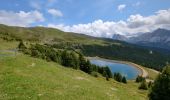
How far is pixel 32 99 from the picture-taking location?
25.4 meters

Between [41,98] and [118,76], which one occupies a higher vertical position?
[41,98]

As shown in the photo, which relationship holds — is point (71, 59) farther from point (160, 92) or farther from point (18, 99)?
point (18, 99)

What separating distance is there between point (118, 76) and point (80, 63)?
3163 cm

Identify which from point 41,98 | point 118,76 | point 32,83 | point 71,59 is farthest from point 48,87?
point 118,76

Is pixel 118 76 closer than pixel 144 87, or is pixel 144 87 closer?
pixel 144 87

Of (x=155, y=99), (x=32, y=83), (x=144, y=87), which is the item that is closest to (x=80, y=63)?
(x=144, y=87)

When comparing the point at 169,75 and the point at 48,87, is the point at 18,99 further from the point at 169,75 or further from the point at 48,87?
the point at 169,75

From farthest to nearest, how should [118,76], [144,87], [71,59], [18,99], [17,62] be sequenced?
[118,76]
[144,87]
[71,59]
[17,62]
[18,99]

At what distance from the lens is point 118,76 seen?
13088 cm

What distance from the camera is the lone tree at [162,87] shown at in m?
39.9

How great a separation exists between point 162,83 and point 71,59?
6068 centimetres

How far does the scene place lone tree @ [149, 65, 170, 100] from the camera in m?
39.9

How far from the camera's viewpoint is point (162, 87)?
1580 inches

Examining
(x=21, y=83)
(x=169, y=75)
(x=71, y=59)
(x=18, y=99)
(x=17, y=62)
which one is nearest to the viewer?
(x=18, y=99)
